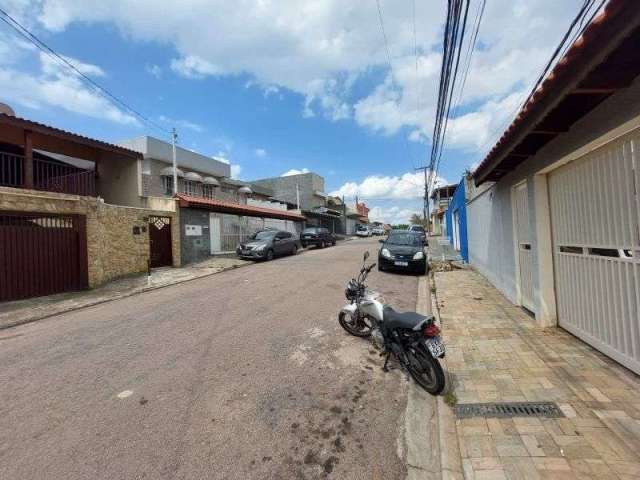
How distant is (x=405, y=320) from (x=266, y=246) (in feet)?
40.5

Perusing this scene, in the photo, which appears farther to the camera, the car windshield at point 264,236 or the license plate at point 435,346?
the car windshield at point 264,236

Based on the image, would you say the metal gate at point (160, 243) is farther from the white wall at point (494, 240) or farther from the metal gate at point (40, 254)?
the white wall at point (494, 240)

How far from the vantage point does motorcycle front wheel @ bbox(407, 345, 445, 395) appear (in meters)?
3.09

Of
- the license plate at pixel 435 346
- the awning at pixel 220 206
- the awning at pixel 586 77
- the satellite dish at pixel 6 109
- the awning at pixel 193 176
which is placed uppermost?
the satellite dish at pixel 6 109

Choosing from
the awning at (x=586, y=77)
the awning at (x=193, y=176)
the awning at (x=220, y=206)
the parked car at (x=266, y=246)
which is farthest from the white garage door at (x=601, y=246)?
the awning at (x=193, y=176)

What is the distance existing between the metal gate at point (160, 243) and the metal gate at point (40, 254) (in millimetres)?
3121

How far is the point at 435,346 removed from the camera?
3.11 m

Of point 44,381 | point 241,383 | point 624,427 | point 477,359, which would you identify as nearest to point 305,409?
point 241,383

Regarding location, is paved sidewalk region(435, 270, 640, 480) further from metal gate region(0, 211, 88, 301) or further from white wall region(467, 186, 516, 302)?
metal gate region(0, 211, 88, 301)

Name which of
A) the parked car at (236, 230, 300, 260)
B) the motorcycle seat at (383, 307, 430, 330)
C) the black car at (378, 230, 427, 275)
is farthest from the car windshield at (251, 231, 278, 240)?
the motorcycle seat at (383, 307, 430, 330)

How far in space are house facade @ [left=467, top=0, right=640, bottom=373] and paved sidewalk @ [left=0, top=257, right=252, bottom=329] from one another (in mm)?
9375

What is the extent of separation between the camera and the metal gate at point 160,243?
12562 mm

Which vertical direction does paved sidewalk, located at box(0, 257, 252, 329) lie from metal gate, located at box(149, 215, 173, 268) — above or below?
below

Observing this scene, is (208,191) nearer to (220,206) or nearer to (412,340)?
(220,206)
